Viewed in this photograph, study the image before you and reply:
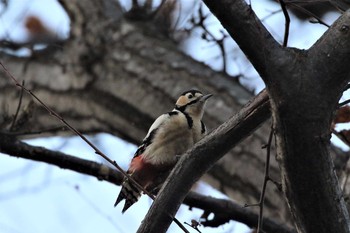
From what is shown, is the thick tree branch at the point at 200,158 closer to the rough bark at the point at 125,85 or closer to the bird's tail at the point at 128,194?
the bird's tail at the point at 128,194

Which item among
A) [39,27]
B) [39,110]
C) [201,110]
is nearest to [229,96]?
[201,110]

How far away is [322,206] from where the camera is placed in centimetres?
232

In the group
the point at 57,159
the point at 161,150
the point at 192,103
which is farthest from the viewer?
the point at 192,103

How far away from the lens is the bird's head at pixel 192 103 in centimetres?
448

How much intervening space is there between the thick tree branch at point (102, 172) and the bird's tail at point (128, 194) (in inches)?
3.7

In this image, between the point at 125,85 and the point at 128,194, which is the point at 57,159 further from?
the point at 125,85

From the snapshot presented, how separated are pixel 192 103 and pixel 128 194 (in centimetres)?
76

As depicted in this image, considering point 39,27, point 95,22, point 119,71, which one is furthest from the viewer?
point 39,27

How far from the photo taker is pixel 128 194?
4164 mm

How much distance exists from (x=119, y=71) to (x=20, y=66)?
961 millimetres

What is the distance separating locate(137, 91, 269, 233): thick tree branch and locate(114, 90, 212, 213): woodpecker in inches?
57.5

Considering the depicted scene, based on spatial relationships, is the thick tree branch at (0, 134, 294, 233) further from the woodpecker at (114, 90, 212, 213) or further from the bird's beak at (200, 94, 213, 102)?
the bird's beak at (200, 94, 213, 102)

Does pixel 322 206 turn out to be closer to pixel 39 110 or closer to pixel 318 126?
pixel 318 126

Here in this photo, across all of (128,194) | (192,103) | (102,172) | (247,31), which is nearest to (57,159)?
(102,172)
